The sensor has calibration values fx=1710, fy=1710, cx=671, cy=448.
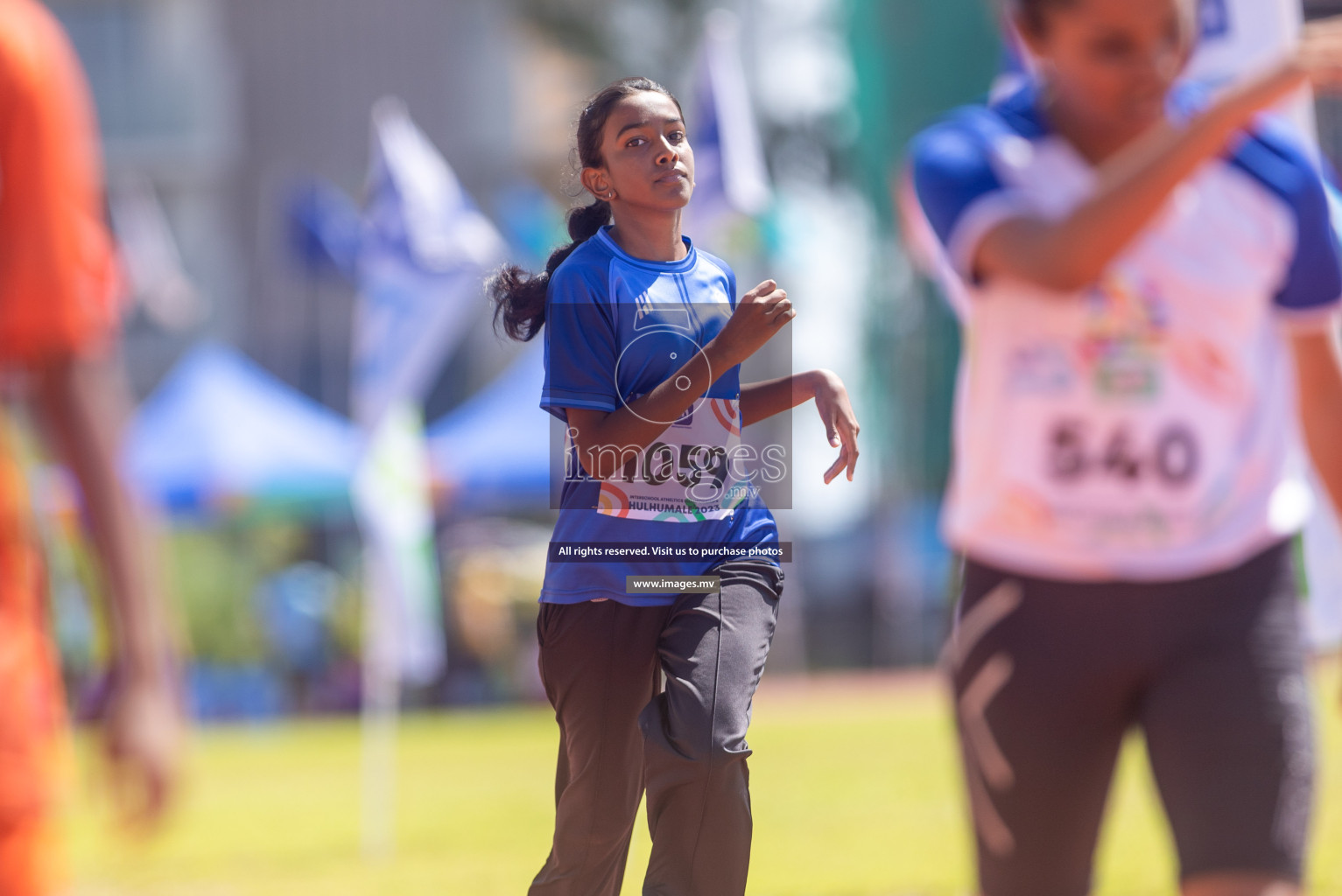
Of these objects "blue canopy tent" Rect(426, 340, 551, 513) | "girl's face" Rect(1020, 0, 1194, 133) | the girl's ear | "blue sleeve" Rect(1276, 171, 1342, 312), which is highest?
"girl's face" Rect(1020, 0, 1194, 133)

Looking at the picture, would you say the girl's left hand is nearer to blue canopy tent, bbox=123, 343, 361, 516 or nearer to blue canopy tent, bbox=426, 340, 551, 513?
blue canopy tent, bbox=426, 340, 551, 513

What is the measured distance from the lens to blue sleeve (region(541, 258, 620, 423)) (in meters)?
2.38

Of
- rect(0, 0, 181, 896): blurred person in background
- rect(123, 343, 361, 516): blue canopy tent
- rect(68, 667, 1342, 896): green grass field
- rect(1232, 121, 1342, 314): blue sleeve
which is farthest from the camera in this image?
rect(123, 343, 361, 516): blue canopy tent

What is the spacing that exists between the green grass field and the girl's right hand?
2.50 feet

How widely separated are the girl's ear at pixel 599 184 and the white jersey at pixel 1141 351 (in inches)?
20.4

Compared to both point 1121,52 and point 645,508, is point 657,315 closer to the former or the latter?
point 645,508

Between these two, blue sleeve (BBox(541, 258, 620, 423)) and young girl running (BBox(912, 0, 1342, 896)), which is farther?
young girl running (BBox(912, 0, 1342, 896))

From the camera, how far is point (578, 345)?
7.86 ft

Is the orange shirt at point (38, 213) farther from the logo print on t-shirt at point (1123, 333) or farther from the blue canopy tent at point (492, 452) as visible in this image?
the blue canopy tent at point (492, 452)

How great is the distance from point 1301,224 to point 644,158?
1.04 m

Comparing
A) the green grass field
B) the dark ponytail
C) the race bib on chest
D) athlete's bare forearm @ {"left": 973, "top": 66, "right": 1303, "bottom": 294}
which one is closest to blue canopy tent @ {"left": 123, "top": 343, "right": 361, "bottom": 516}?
the green grass field

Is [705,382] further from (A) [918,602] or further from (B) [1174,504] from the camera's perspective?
(A) [918,602]

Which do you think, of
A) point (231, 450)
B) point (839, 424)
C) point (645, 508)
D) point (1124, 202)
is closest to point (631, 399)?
point (645, 508)

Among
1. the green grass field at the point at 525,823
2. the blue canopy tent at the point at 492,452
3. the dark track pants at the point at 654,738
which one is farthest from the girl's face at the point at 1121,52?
the blue canopy tent at the point at 492,452
